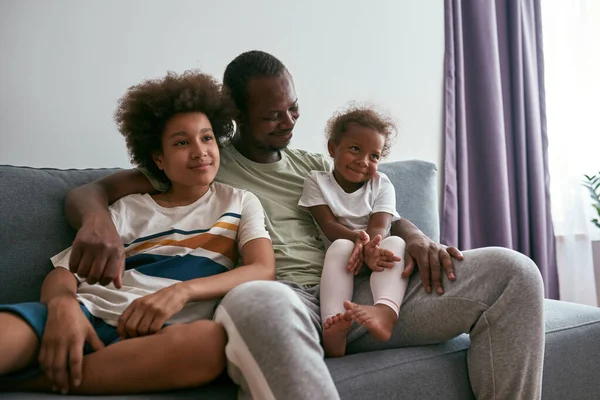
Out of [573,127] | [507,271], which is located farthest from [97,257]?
[573,127]

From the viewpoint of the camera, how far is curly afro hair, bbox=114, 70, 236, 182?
146 cm

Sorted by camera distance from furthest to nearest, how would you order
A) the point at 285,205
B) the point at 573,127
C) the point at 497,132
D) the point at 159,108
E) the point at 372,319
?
the point at 573,127, the point at 497,132, the point at 285,205, the point at 159,108, the point at 372,319

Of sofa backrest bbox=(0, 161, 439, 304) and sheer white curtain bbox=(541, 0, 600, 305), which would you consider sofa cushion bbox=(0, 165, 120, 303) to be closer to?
sofa backrest bbox=(0, 161, 439, 304)

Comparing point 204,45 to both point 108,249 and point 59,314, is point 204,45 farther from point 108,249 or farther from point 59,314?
point 59,314

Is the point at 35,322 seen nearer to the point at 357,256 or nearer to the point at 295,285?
the point at 295,285

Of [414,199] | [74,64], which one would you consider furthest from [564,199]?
[74,64]

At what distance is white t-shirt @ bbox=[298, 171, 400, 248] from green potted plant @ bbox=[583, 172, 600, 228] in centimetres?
159

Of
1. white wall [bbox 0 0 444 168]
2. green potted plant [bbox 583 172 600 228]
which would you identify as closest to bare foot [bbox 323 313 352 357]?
white wall [bbox 0 0 444 168]

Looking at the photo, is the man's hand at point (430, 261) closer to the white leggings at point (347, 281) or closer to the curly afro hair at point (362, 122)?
the white leggings at point (347, 281)

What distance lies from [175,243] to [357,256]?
417 mm

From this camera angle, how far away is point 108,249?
1168 mm

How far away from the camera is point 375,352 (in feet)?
4.12

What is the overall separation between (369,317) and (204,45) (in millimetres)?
1240

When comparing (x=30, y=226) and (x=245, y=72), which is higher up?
(x=245, y=72)
